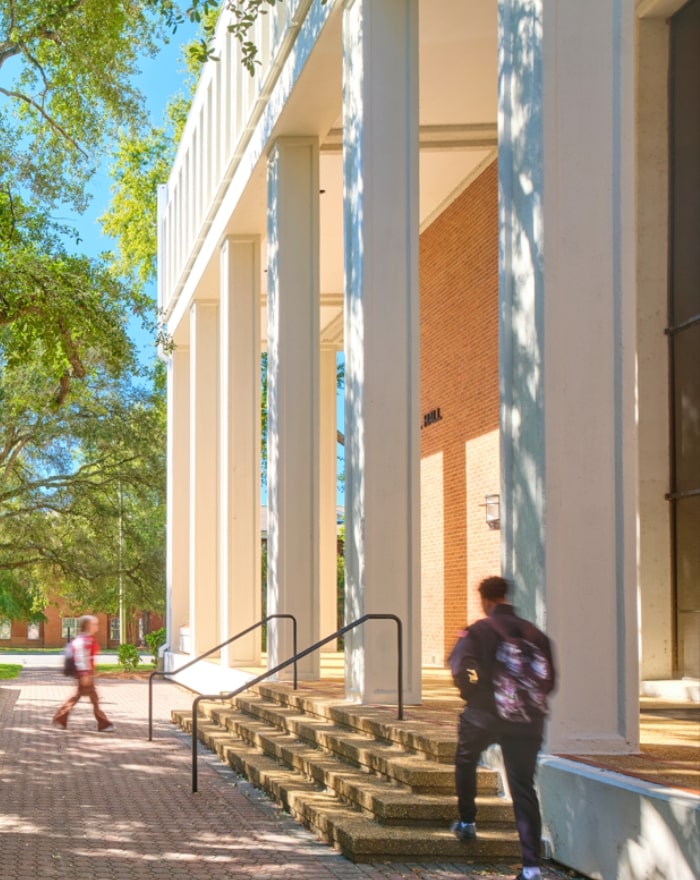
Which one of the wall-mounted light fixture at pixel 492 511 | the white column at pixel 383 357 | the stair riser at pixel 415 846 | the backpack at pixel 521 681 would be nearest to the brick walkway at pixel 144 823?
the stair riser at pixel 415 846

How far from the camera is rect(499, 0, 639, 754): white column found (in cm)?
929

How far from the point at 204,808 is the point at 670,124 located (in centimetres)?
896

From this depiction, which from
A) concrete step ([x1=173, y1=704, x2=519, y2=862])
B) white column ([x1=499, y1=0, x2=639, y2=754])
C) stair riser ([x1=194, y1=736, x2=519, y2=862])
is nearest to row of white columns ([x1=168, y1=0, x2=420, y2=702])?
concrete step ([x1=173, y1=704, x2=519, y2=862])

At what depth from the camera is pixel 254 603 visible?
24.0 metres

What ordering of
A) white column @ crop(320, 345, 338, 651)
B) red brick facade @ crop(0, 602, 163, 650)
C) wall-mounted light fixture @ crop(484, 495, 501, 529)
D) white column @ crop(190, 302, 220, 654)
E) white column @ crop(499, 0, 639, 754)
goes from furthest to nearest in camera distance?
red brick facade @ crop(0, 602, 163, 650) → white column @ crop(320, 345, 338, 651) → white column @ crop(190, 302, 220, 654) → wall-mounted light fixture @ crop(484, 495, 501, 529) → white column @ crop(499, 0, 639, 754)

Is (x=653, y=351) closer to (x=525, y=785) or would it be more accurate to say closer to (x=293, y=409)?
(x=293, y=409)

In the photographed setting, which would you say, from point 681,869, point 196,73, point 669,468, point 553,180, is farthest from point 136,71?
point 196,73

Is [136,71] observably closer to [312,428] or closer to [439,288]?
[312,428]

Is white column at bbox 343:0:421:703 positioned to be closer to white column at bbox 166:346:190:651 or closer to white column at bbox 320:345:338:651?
white column at bbox 320:345:338:651

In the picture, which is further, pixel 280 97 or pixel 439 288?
pixel 439 288

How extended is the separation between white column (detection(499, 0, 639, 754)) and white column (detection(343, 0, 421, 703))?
4262mm

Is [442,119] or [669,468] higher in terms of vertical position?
[442,119]

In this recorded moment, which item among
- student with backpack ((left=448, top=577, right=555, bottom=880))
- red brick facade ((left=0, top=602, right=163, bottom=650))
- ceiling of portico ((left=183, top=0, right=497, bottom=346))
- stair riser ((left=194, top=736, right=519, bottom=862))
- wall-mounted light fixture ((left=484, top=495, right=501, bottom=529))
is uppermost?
ceiling of portico ((left=183, top=0, right=497, bottom=346))

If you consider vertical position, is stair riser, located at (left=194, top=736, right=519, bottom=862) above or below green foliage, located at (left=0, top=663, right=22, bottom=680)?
above
